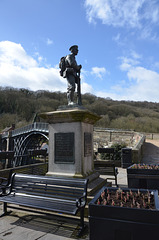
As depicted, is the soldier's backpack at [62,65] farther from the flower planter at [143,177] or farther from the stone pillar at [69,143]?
the flower planter at [143,177]

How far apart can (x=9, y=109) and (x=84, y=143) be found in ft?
265

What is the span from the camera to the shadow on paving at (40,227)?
307cm

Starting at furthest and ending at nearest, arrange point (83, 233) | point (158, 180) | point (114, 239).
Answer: point (158, 180) < point (83, 233) < point (114, 239)

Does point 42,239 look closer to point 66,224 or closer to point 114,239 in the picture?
point 66,224

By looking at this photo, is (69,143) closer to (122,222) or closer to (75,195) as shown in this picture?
(75,195)

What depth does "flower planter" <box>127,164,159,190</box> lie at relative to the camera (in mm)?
5370

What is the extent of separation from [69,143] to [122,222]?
270 cm

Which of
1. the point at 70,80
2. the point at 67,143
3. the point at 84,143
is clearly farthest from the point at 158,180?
the point at 70,80

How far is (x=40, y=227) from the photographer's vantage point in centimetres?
338

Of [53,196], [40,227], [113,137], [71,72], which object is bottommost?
[40,227]

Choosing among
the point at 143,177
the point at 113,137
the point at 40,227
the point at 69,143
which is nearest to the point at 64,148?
the point at 69,143

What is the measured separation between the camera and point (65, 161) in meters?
4.85

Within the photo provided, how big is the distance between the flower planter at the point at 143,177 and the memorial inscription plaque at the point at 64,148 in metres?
1.88

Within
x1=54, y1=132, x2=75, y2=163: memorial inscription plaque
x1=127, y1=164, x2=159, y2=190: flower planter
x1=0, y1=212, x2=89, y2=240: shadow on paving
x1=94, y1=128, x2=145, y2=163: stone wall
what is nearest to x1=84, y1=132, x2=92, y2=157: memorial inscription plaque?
x1=54, y1=132, x2=75, y2=163: memorial inscription plaque
